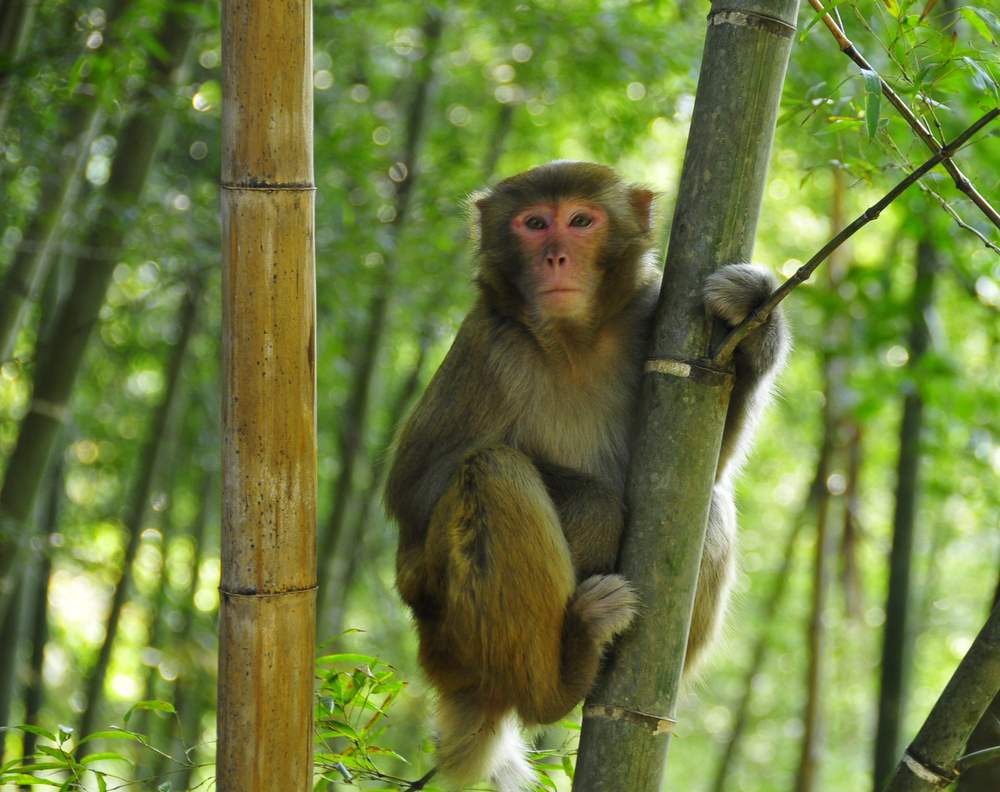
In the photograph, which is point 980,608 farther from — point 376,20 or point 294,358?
point 294,358

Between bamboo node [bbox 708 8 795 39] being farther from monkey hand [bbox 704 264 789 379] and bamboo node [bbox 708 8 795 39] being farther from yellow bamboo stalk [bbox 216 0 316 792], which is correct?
yellow bamboo stalk [bbox 216 0 316 792]

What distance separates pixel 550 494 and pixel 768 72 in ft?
4.47

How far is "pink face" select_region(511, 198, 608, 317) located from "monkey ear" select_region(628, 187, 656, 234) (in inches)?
6.7

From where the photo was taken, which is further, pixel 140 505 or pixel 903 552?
pixel 140 505

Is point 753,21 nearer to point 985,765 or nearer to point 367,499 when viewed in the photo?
point 985,765

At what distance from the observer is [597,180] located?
360 centimetres

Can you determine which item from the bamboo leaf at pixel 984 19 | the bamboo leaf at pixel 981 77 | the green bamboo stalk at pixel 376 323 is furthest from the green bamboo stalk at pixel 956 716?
the green bamboo stalk at pixel 376 323

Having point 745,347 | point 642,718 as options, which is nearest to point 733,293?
point 745,347

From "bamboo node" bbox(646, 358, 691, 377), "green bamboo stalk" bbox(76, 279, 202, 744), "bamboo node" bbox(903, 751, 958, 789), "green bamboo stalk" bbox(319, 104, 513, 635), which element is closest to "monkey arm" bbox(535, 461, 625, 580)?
"bamboo node" bbox(646, 358, 691, 377)

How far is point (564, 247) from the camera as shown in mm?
3490

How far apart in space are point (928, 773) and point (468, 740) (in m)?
1.44

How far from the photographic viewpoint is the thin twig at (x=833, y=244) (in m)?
2.16

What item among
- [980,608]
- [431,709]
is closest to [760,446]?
[980,608]

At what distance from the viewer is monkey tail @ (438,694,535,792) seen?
343 cm
